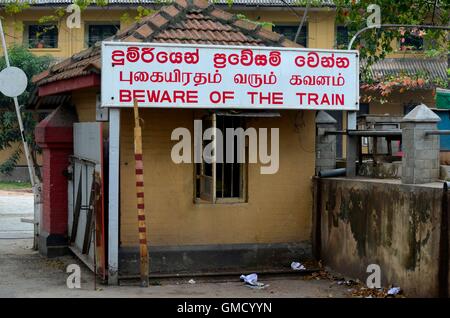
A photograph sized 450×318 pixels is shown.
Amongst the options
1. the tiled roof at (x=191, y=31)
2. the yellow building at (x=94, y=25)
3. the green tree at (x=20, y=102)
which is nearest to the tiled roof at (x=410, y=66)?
the yellow building at (x=94, y=25)

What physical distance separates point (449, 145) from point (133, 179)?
4840mm

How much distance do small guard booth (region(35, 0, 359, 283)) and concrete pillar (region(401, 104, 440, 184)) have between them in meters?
1.85

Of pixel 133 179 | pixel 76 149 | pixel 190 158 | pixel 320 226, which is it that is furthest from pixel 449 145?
pixel 76 149

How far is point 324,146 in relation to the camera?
41.2 ft

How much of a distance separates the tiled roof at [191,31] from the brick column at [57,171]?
42.2 inches

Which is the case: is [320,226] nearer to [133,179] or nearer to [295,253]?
[295,253]

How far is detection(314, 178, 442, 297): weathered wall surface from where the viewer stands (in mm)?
9141

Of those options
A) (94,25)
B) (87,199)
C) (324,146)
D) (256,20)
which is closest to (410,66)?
(256,20)

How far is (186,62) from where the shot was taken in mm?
10922

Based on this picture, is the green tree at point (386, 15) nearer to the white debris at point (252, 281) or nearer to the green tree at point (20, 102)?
the white debris at point (252, 281)

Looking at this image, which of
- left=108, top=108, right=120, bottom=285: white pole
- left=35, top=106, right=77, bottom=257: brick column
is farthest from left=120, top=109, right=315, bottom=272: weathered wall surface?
left=35, top=106, right=77, bottom=257: brick column

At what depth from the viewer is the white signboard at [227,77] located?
10703mm

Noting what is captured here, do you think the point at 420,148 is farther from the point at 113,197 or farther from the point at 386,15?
the point at 386,15

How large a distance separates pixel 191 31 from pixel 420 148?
4.09 m
